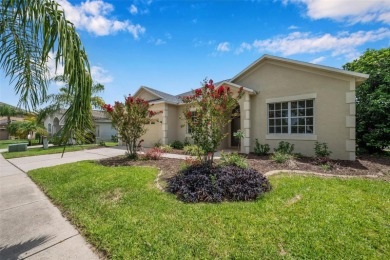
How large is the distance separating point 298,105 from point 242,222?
8364 mm

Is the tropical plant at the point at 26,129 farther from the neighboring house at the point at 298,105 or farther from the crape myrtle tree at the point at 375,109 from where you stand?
the crape myrtle tree at the point at 375,109

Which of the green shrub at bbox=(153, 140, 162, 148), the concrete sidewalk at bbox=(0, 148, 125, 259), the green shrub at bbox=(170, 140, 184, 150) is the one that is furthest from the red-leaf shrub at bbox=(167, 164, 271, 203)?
the green shrub at bbox=(153, 140, 162, 148)

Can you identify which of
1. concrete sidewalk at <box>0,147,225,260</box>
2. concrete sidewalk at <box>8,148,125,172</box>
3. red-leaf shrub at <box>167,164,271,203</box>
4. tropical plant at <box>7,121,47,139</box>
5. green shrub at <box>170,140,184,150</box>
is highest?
tropical plant at <box>7,121,47,139</box>

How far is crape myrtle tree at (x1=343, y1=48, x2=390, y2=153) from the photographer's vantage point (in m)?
9.77

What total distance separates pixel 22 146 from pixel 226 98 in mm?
18728

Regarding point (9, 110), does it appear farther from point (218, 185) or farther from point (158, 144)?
point (218, 185)

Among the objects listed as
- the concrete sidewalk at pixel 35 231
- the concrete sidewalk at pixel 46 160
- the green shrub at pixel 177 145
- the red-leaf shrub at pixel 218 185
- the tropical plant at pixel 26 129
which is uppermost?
the tropical plant at pixel 26 129

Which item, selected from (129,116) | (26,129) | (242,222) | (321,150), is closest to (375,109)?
(321,150)

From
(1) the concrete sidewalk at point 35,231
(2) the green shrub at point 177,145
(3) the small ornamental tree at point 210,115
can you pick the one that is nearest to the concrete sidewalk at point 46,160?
(2) the green shrub at point 177,145

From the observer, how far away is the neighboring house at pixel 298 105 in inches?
328

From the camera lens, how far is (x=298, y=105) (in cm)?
966

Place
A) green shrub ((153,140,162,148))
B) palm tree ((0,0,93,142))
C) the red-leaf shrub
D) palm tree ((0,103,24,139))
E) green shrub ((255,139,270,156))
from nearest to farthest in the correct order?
palm tree ((0,0,93,142)), palm tree ((0,103,24,139)), the red-leaf shrub, green shrub ((255,139,270,156)), green shrub ((153,140,162,148))

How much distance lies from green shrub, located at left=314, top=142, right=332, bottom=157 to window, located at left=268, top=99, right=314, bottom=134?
2.65ft

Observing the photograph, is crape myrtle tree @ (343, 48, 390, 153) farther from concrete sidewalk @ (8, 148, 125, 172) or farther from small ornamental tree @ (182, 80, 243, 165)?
concrete sidewalk @ (8, 148, 125, 172)
